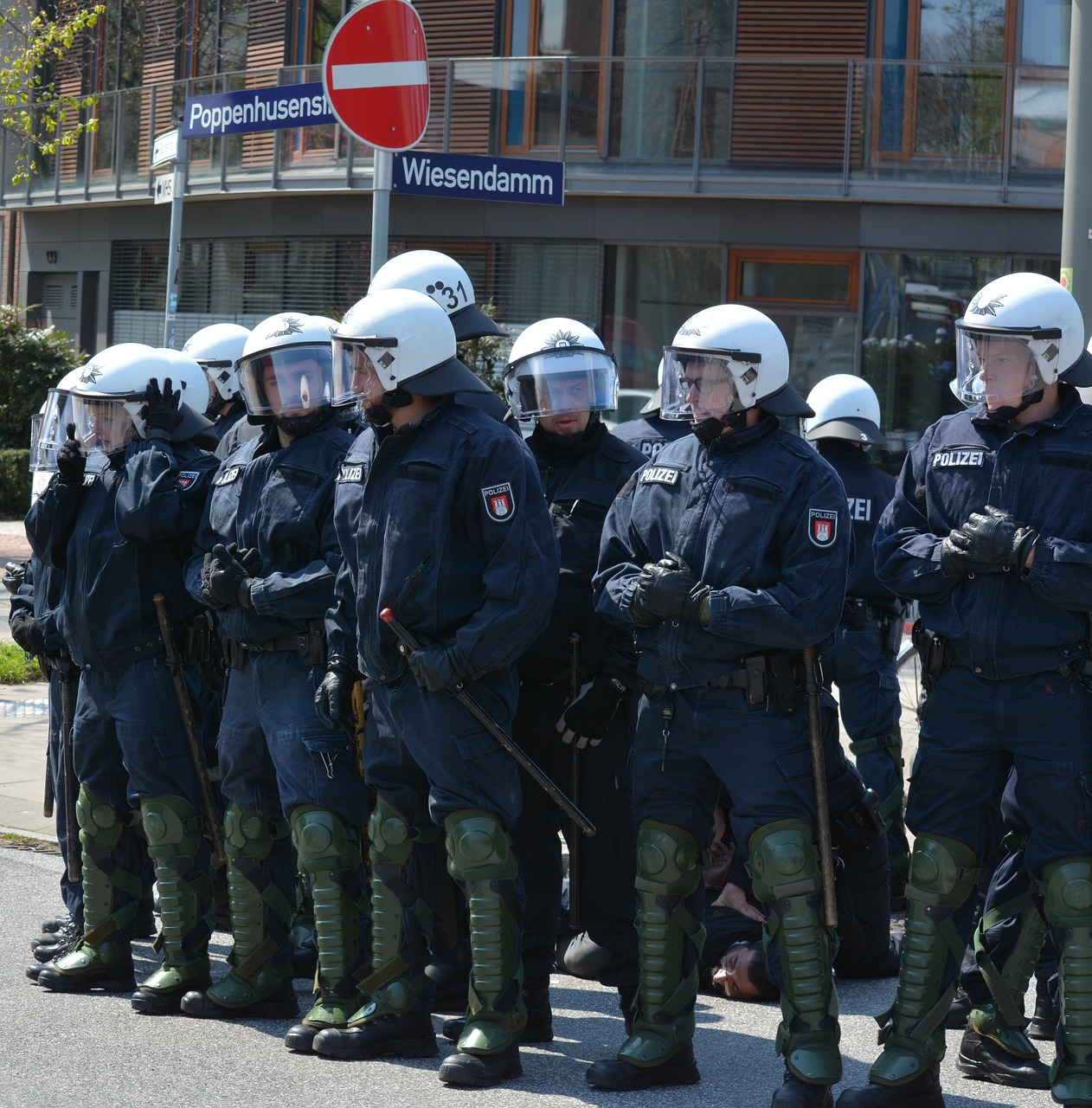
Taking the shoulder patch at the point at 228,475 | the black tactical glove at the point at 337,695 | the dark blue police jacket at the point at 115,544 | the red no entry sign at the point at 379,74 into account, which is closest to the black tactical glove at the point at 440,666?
the black tactical glove at the point at 337,695

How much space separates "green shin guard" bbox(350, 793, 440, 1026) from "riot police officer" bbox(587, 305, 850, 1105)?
1.98ft

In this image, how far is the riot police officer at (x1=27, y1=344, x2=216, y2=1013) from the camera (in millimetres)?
5215

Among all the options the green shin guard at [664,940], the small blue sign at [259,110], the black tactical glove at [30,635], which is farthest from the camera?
the small blue sign at [259,110]

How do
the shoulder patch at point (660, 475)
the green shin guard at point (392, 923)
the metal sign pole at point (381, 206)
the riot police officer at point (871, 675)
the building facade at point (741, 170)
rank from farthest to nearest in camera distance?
the building facade at point (741, 170), the riot police officer at point (871, 675), the metal sign pole at point (381, 206), the green shin guard at point (392, 923), the shoulder patch at point (660, 475)

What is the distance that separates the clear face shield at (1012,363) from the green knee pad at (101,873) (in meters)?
3.06

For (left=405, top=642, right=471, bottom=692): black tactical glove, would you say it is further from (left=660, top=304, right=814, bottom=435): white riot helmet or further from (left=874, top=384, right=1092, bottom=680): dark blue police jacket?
(left=874, top=384, right=1092, bottom=680): dark blue police jacket

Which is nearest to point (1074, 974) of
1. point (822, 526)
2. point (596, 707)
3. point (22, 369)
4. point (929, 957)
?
point (929, 957)

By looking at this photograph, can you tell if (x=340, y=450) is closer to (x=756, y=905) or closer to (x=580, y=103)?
(x=756, y=905)

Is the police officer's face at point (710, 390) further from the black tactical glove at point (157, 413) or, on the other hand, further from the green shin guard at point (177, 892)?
the green shin guard at point (177, 892)

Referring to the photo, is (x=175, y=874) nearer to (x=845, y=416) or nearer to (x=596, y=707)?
(x=596, y=707)

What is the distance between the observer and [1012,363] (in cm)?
434

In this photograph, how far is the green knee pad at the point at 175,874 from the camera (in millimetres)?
5203

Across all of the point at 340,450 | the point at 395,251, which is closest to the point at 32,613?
the point at 340,450

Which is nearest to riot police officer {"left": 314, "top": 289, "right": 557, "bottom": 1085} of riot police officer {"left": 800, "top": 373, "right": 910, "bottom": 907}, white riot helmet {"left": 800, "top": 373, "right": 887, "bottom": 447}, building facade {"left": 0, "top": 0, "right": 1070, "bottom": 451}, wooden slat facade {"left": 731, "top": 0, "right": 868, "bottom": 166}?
riot police officer {"left": 800, "top": 373, "right": 910, "bottom": 907}
